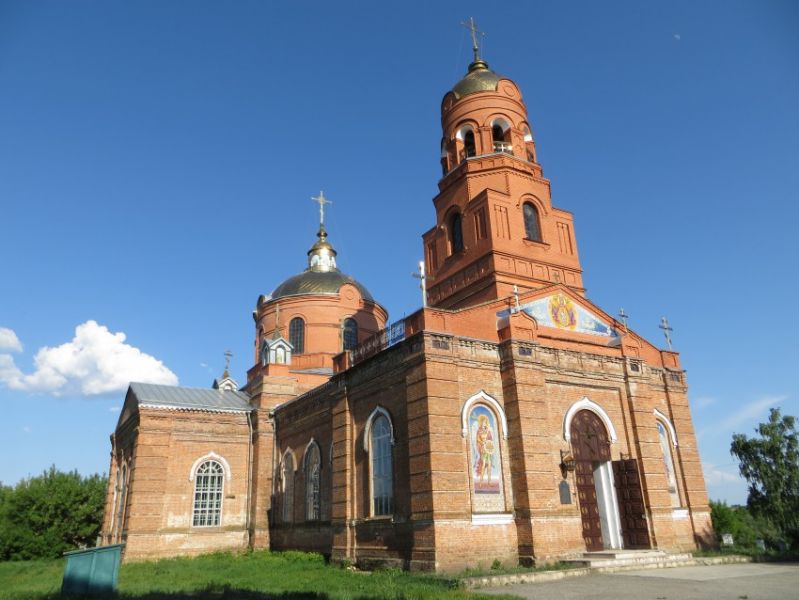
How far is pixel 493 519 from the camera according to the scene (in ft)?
50.1

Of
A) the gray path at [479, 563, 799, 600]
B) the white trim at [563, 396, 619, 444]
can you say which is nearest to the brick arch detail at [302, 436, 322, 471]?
the white trim at [563, 396, 619, 444]

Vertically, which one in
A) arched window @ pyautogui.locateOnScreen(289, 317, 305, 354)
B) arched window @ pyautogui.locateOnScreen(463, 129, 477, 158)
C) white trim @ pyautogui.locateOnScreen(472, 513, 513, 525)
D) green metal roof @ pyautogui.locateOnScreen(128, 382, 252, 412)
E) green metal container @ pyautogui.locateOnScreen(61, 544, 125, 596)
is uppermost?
arched window @ pyautogui.locateOnScreen(463, 129, 477, 158)

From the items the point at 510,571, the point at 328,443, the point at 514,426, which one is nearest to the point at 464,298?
the point at 514,426

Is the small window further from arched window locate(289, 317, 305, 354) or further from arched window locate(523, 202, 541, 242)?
arched window locate(289, 317, 305, 354)

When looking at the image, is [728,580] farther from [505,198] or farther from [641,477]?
[505,198]

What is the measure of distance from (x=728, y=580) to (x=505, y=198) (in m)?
12.8

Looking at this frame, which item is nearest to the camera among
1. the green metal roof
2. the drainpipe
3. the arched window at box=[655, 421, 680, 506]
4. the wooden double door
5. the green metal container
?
the green metal container

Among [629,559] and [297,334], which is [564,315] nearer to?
[629,559]

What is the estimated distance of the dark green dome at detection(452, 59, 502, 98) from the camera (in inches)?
915

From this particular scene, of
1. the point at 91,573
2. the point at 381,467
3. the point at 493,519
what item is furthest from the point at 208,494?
the point at 493,519

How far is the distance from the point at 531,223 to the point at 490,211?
213cm

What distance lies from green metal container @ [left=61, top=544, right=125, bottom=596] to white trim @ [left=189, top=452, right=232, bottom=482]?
38.1 ft

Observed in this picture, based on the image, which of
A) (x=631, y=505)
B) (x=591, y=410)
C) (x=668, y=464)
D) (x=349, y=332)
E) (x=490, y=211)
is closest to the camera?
(x=631, y=505)

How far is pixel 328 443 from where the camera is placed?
21031mm
